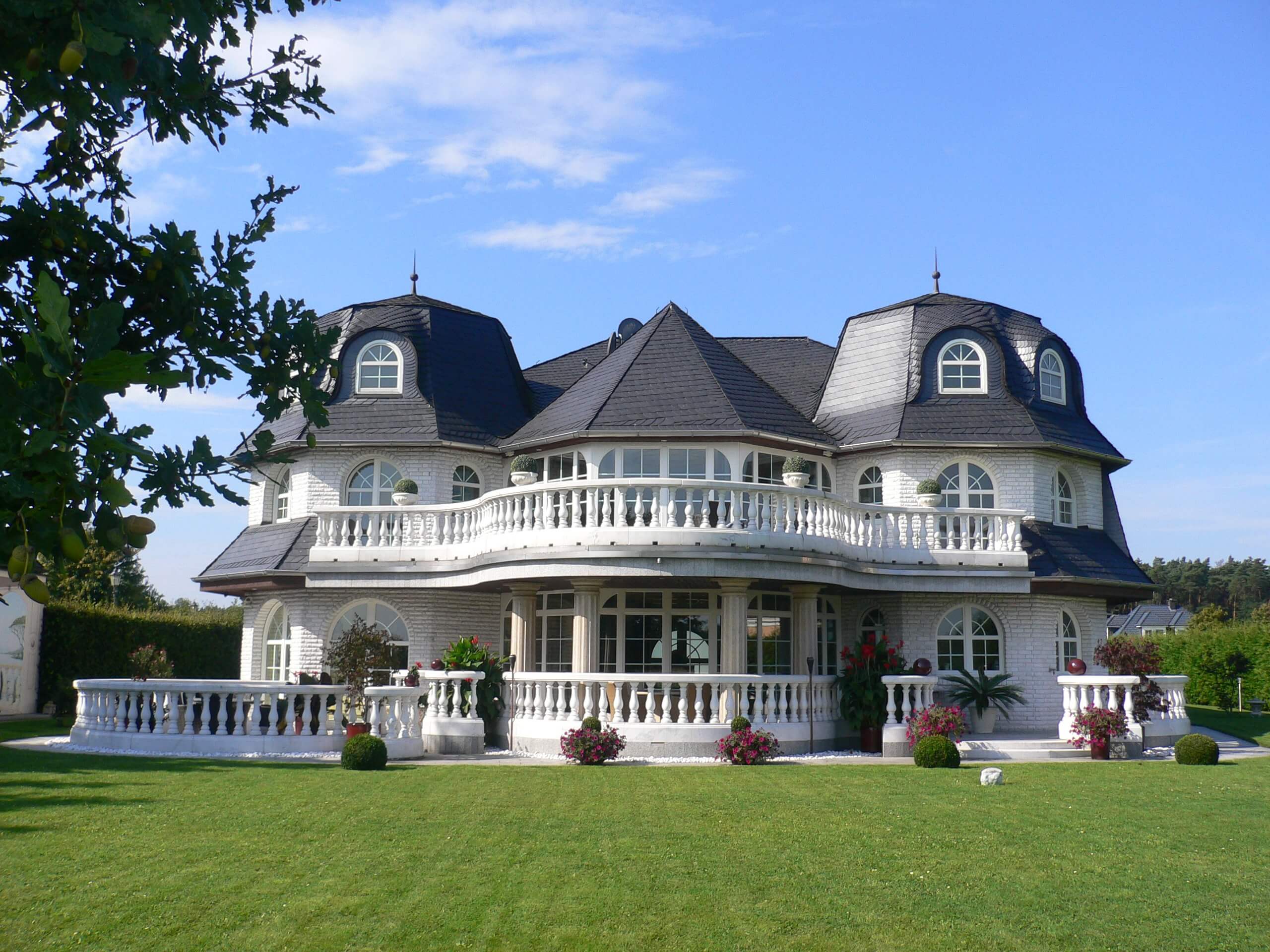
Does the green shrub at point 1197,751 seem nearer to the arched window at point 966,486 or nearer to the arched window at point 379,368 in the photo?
the arched window at point 966,486

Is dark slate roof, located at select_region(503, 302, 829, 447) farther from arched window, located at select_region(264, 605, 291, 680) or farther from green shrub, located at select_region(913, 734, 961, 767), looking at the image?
green shrub, located at select_region(913, 734, 961, 767)

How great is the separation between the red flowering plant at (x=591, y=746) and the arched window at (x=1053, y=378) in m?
12.7

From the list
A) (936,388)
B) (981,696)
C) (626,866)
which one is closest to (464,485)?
(936,388)

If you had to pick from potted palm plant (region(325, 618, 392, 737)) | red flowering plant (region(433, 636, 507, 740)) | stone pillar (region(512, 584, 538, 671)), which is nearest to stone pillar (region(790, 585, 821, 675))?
stone pillar (region(512, 584, 538, 671))

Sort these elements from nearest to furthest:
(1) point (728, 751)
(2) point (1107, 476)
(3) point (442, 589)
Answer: (1) point (728, 751) → (3) point (442, 589) → (2) point (1107, 476)

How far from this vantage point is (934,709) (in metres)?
17.8

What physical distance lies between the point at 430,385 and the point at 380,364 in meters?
1.21

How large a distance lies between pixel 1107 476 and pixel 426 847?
20268 mm

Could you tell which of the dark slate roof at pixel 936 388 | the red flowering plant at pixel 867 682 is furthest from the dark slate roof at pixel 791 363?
the red flowering plant at pixel 867 682

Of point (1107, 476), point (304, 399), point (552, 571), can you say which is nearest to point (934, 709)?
point (552, 571)

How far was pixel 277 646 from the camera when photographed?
2483cm

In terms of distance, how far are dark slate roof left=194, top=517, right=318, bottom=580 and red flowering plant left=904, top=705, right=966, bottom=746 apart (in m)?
11.8

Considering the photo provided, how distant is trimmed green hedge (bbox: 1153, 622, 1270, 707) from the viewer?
35.0 meters

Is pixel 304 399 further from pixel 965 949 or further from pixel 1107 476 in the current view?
pixel 1107 476
